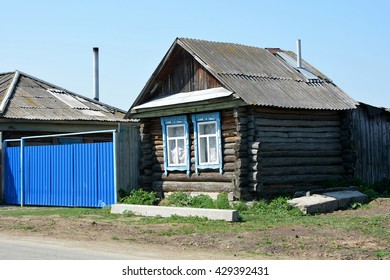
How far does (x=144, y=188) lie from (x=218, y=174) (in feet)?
9.98

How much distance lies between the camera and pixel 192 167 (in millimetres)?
21031

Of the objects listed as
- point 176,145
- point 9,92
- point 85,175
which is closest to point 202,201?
point 176,145

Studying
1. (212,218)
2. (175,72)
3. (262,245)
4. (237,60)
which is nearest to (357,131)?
(237,60)

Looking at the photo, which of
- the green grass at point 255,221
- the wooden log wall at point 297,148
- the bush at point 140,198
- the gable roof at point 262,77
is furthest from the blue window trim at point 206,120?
the green grass at point 255,221

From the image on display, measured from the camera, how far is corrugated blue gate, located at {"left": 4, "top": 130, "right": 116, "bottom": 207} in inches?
811

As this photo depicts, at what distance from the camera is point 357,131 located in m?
22.3

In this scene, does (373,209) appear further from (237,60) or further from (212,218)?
(237,60)

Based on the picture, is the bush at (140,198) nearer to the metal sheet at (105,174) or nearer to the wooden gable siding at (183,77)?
the metal sheet at (105,174)

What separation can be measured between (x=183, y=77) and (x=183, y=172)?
9.84 feet

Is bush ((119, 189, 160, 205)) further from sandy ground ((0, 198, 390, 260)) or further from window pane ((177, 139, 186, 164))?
sandy ground ((0, 198, 390, 260))

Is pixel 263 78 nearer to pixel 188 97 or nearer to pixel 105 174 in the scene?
pixel 188 97

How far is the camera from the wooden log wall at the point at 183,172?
776 inches

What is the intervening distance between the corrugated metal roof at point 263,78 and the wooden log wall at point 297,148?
1.34ft

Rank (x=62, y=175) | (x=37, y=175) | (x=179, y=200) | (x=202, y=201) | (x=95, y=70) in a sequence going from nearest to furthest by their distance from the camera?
(x=202, y=201), (x=179, y=200), (x=62, y=175), (x=37, y=175), (x=95, y=70)
